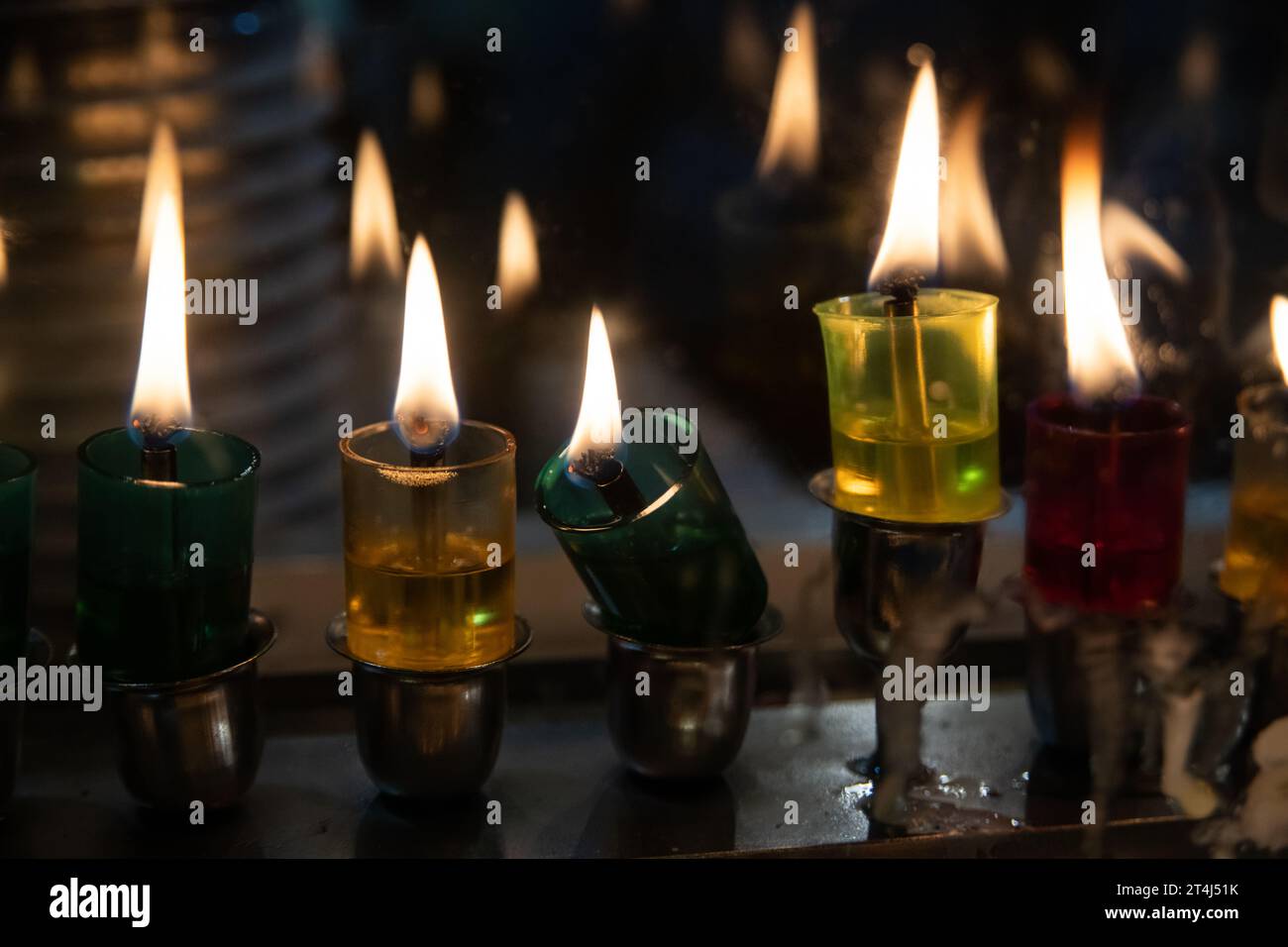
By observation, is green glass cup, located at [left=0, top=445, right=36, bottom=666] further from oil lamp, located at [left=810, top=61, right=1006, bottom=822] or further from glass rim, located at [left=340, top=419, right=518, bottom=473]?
oil lamp, located at [left=810, top=61, right=1006, bottom=822]

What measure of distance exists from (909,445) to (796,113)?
1.67ft

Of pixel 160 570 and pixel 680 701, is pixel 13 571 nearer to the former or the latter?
pixel 160 570

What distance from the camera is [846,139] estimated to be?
164cm

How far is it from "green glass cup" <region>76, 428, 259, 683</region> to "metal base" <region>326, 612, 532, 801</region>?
0.10m

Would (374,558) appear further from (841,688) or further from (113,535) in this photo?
(841,688)

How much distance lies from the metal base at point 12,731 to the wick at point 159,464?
0.18m

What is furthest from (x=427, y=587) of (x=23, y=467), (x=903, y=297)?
(x=903, y=297)

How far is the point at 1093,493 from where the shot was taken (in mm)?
1289

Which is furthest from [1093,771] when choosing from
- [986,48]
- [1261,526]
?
[986,48]

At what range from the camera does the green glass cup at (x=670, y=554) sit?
4.04 feet

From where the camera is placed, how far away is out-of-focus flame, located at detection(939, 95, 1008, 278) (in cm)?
166

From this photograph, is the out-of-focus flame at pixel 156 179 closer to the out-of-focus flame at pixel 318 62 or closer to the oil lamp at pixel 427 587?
the out-of-focus flame at pixel 318 62

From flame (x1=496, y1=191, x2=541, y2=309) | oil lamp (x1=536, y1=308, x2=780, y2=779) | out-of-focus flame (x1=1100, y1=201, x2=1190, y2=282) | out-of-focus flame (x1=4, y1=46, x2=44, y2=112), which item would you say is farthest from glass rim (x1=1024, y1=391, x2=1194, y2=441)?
out-of-focus flame (x1=4, y1=46, x2=44, y2=112)

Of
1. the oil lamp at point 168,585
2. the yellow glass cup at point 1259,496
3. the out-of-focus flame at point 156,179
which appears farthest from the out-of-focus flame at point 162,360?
the yellow glass cup at point 1259,496
